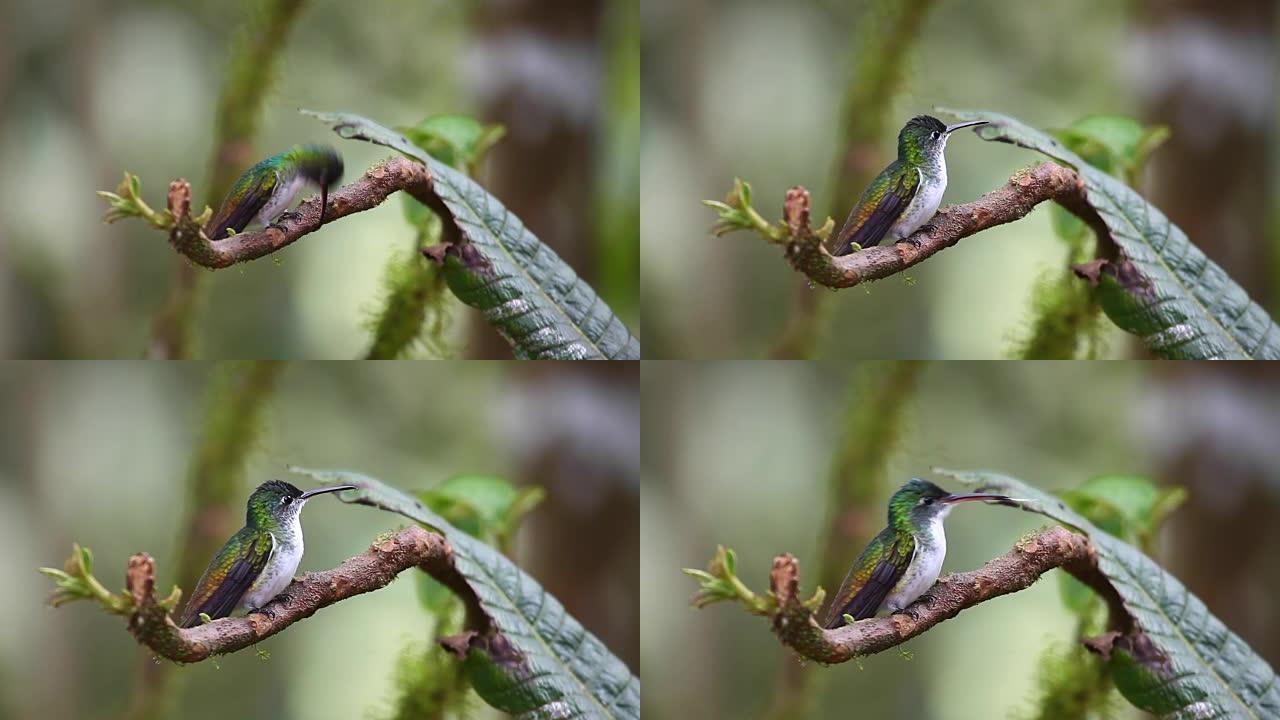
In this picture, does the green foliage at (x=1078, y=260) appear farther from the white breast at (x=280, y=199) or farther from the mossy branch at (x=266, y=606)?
the white breast at (x=280, y=199)

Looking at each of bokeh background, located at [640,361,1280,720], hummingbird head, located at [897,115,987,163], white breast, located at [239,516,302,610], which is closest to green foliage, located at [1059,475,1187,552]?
bokeh background, located at [640,361,1280,720]

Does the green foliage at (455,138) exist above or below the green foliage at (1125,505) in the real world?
above

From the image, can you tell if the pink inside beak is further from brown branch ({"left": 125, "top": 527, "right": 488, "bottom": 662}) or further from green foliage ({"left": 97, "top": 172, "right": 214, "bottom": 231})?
green foliage ({"left": 97, "top": 172, "right": 214, "bottom": 231})

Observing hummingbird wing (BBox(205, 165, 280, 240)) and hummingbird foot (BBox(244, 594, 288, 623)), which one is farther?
hummingbird wing (BBox(205, 165, 280, 240))

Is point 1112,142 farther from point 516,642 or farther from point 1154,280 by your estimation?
point 516,642

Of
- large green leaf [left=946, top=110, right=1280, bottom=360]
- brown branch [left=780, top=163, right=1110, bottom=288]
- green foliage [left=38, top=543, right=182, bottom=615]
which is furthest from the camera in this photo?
large green leaf [left=946, top=110, right=1280, bottom=360]

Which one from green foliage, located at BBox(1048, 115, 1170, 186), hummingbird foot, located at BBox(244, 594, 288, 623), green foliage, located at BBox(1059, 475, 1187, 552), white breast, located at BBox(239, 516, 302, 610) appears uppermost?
green foliage, located at BBox(1048, 115, 1170, 186)

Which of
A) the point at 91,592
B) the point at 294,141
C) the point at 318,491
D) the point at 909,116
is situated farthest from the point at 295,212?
the point at 909,116

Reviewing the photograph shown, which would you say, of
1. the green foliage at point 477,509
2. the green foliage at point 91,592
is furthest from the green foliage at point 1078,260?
the green foliage at point 91,592
